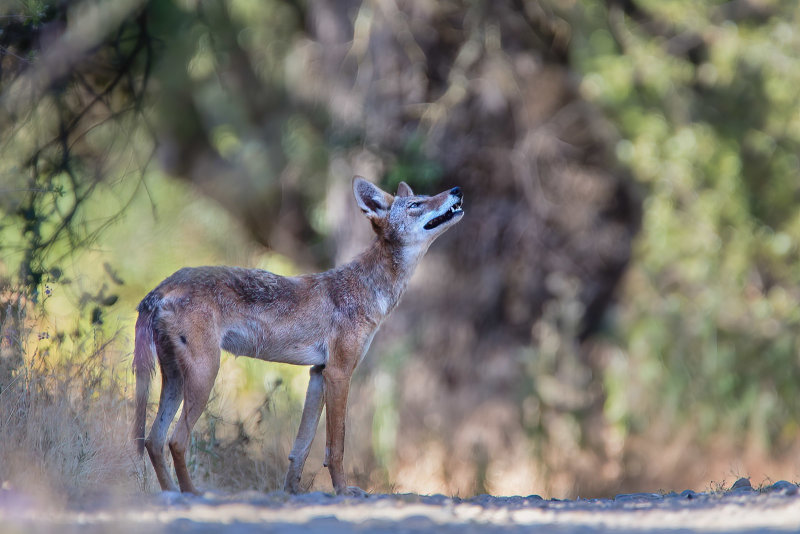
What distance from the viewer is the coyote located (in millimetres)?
7102

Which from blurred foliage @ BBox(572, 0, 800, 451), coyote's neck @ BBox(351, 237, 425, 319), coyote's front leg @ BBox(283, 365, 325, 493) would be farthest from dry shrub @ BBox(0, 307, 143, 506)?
blurred foliage @ BBox(572, 0, 800, 451)

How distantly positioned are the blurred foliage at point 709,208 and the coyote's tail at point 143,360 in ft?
30.4

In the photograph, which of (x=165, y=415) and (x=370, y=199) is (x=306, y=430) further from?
(x=370, y=199)

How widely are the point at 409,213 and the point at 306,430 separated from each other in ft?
6.83

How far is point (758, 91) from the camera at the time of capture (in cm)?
1548

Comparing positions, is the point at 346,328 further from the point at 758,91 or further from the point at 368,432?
the point at 758,91

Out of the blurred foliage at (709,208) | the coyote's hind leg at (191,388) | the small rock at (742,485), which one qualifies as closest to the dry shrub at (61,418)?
the coyote's hind leg at (191,388)

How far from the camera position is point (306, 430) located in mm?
8055

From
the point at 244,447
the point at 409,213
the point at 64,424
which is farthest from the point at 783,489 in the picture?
the point at 64,424

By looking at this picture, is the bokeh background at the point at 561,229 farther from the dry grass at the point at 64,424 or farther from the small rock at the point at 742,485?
the small rock at the point at 742,485

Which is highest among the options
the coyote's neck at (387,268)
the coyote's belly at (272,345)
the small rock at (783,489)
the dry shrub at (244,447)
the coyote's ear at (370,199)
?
the coyote's ear at (370,199)

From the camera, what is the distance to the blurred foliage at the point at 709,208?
14.6m

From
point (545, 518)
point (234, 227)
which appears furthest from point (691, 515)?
point (234, 227)

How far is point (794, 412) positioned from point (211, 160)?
1331 cm
